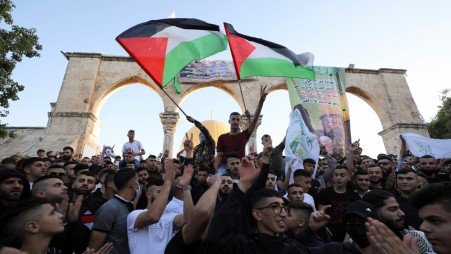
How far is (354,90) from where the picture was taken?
19719 millimetres

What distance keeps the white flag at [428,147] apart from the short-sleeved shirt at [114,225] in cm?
724

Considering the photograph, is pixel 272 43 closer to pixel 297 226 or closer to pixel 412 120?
pixel 297 226

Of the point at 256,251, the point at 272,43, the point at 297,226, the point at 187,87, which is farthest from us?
the point at 187,87

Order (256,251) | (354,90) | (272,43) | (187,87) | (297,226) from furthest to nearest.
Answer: (354,90)
(187,87)
(272,43)
(297,226)
(256,251)

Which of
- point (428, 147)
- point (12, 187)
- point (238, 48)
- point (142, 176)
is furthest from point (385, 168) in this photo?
point (12, 187)

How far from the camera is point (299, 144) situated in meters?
7.70

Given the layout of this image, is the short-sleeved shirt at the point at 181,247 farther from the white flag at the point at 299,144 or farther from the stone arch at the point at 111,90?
the stone arch at the point at 111,90

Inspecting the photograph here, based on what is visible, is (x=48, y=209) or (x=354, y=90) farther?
(x=354, y=90)

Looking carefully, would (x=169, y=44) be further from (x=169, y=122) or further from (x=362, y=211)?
(x=169, y=122)

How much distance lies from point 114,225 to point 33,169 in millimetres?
2542

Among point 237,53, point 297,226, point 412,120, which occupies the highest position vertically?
point 412,120

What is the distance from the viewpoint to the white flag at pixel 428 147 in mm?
8023

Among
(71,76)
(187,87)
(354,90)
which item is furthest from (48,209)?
(354,90)

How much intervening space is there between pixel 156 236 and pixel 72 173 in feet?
12.4
